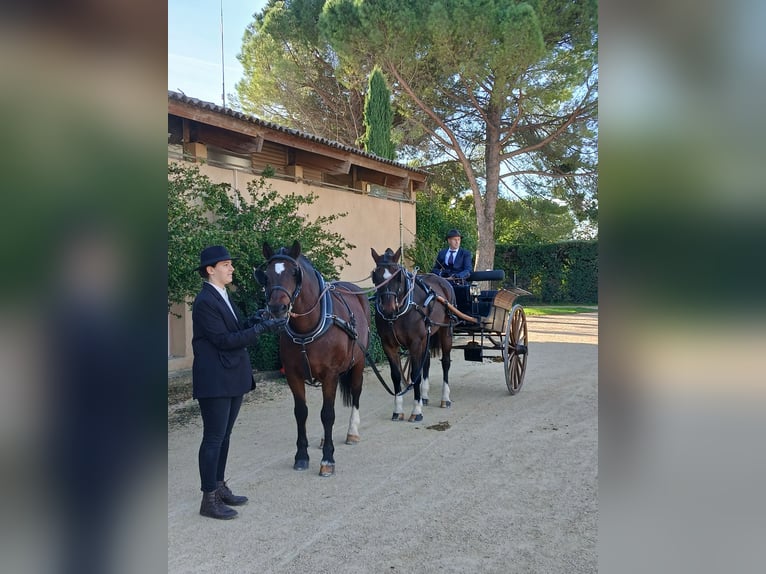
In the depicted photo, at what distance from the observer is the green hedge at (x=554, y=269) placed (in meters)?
25.8

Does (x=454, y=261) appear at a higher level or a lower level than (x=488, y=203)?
lower

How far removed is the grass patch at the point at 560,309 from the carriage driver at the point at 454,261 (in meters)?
14.2

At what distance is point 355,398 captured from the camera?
5988 millimetres

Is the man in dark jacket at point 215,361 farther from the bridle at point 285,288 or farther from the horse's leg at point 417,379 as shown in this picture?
the horse's leg at point 417,379

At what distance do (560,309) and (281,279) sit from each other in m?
20.9

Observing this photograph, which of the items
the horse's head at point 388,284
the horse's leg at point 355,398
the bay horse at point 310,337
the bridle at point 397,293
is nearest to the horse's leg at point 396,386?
the bridle at point 397,293

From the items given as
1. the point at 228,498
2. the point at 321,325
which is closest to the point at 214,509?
the point at 228,498

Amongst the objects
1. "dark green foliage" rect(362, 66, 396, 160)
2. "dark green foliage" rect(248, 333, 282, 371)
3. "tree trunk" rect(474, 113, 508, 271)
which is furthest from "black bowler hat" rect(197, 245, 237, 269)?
"tree trunk" rect(474, 113, 508, 271)

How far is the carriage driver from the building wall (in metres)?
3.26

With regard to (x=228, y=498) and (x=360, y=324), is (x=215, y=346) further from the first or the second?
(x=360, y=324)
